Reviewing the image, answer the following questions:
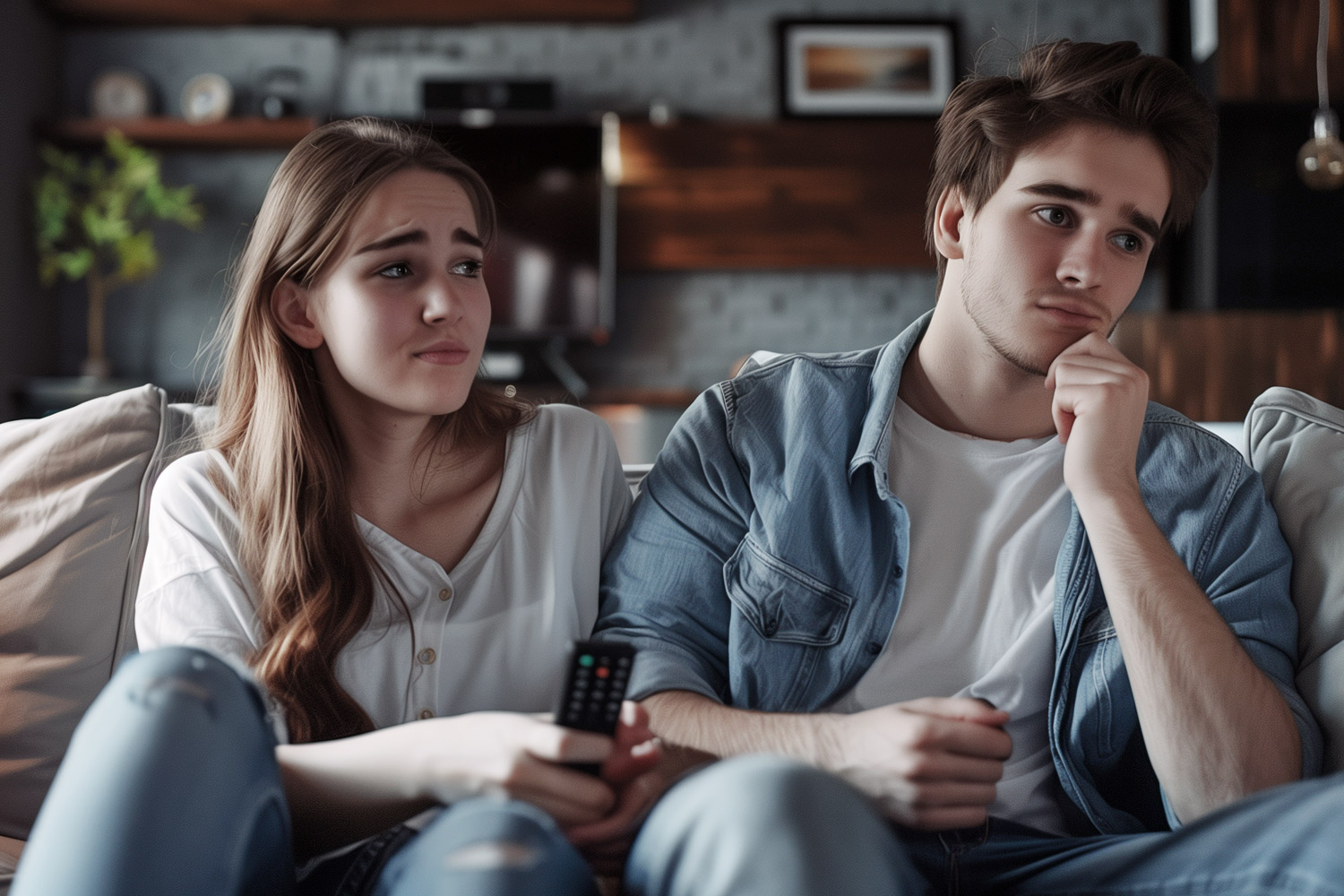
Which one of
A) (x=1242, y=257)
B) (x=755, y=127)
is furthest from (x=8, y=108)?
(x=1242, y=257)

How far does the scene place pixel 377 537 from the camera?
49.1 inches

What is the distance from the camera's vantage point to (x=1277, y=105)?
4.01m

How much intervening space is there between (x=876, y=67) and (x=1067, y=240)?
348cm

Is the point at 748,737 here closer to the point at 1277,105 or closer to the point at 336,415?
the point at 336,415

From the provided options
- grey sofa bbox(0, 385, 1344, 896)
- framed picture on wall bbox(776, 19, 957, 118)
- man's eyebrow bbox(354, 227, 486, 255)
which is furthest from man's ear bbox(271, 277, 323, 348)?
framed picture on wall bbox(776, 19, 957, 118)

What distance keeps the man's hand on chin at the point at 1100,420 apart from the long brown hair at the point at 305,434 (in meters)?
0.65

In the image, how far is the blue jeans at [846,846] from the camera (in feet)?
2.35

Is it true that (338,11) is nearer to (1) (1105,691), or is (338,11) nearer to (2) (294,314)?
(2) (294,314)

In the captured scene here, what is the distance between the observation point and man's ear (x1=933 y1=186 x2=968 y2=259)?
140cm

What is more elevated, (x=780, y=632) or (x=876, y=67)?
(x=876, y=67)

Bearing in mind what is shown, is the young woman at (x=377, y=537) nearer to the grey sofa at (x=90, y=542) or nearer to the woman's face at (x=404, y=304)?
the woman's face at (x=404, y=304)

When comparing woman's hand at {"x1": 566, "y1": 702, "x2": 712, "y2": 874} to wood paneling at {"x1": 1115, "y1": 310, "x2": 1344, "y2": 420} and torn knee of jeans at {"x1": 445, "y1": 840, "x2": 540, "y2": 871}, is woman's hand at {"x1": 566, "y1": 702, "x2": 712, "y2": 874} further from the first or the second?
wood paneling at {"x1": 1115, "y1": 310, "x2": 1344, "y2": 420}

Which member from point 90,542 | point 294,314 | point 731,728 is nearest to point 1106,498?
point 731,728

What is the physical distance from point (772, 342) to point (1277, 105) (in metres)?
2.02
